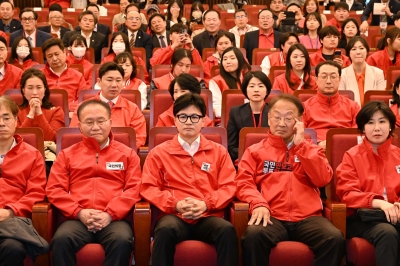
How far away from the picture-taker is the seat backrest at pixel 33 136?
2.87 m

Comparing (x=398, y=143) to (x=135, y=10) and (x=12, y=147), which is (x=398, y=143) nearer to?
(x=12, y=147)

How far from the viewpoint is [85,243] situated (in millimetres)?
2561

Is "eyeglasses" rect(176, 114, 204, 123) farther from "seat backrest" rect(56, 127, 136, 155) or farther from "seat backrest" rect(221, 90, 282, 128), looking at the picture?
"seat backrest" rect(221, 90, 282, 128)

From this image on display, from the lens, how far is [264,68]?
4.68m

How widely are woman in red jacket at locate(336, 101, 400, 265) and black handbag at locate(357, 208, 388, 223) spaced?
0.05ft

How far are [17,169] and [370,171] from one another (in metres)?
1.46

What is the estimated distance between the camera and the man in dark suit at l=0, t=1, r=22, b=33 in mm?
6098

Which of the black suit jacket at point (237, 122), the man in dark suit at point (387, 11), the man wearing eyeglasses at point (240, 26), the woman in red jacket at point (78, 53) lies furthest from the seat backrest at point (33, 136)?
the man in dark suit at point (387, 11)

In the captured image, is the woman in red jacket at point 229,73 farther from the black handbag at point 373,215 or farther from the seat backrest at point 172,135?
the black handbag at point 373,215

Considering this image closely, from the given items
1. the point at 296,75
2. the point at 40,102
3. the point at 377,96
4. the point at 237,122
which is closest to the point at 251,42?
the point at 296,75

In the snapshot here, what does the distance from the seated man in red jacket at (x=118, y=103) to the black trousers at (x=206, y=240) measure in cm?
95

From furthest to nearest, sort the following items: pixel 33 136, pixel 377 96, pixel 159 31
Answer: pixel 159 31 < pixel 377 96 < pixel 33 136

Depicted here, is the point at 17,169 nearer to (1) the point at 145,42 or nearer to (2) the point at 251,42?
(1) the point at 145,42

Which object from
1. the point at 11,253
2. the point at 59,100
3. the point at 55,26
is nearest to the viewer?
the point at 11,253
